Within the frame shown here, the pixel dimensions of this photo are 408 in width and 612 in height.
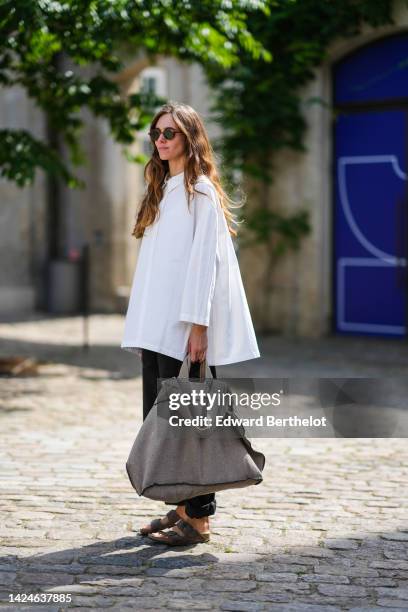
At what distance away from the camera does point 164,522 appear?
4602 mm

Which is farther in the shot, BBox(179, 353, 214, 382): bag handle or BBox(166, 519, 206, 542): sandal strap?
BBox(166, 519, 206, 542): sandal strap

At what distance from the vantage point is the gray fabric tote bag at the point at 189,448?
4258 mm

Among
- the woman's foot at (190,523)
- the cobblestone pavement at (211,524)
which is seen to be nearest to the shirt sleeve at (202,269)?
the woman's foot at (190,523)

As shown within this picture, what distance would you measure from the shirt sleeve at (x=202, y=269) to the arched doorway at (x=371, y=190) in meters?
8.03

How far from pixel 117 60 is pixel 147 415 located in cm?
556

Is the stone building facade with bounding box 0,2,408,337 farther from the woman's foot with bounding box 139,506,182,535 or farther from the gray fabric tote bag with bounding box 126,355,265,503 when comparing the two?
the gray fabric tote bag with bounding box 126,355,265,503

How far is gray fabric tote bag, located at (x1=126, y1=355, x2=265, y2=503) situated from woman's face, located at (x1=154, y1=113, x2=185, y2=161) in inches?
37.4

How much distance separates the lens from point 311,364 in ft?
34.8

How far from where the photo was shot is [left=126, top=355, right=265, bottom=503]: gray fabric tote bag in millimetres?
4258

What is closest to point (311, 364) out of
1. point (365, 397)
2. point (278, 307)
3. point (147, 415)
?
point (365, 397)

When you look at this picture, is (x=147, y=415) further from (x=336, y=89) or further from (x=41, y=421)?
(x=336, y=89)
